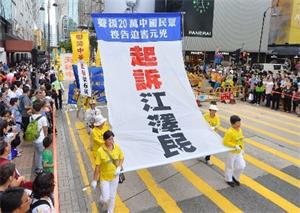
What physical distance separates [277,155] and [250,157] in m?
0.91

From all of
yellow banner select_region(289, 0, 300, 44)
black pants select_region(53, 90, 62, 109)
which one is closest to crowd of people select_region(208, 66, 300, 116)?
black pants select_region(53, 90, 62, 109)

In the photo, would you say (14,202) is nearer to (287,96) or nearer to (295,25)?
(287,96)

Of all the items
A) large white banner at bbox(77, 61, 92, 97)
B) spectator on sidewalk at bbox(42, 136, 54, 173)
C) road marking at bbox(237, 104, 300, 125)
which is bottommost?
road marking at bbox(237, 104, 300, 125)

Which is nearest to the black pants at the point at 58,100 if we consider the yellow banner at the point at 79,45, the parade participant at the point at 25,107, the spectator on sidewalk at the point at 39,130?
the yellow banner at the point at 79,45

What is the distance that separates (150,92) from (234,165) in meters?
2.56

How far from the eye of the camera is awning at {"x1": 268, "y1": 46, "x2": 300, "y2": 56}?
48.9 m

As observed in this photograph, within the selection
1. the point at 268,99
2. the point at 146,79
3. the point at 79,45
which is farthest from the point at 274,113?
the point at 146,79

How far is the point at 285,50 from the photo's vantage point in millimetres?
50750

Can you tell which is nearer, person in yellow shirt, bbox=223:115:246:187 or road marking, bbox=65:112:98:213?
road marking, bbox=65:112:98:213

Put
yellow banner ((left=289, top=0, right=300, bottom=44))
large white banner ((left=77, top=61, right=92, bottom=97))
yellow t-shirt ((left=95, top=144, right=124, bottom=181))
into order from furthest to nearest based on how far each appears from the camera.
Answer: yellow banner ((left=289, top=0, right=300, bottom=44)) → large white banner ((left=77, top=61, right=92, bottom=97)) → yellow t-shirt ((left=95, top=144, right=124, bottom=181))

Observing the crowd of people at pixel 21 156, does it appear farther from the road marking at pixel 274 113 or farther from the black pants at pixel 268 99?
the black pants at pixel 268 99

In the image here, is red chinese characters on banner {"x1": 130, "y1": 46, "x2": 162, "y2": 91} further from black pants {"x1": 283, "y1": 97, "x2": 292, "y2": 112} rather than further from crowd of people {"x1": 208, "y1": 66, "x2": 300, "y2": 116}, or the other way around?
black pants {"x1": 283, "y1": 97, "x2": 292, "y2": 112}

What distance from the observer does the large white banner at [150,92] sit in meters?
6.91

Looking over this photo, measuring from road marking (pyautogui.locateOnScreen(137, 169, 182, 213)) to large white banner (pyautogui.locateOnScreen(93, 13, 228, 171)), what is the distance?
1047 mm
